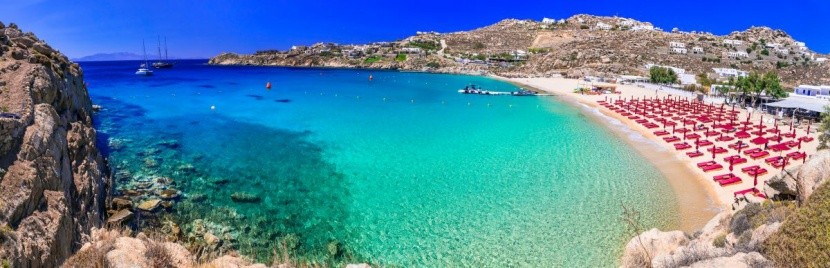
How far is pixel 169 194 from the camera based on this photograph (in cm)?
1812

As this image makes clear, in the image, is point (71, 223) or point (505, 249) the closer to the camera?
point (71, 223)

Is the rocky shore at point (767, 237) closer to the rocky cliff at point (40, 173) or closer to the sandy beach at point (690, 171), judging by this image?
the sandy beach at point (690, 171)

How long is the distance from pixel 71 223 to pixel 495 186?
50.8 feet

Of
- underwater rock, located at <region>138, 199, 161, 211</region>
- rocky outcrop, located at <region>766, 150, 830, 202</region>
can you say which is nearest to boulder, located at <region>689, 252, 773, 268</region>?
rocky outcrop, located at <region>766, 150, 830, 202</region>

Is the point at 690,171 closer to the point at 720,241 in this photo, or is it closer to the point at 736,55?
the point at 720,241

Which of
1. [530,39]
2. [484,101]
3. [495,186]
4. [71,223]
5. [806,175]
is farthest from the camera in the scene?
[530,39]

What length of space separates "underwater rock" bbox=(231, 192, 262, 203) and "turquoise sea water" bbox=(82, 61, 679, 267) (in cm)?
32

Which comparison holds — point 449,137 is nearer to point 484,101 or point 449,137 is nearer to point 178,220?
point 178,220

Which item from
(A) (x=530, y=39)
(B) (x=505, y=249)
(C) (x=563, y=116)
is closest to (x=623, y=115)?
(C) (x=563, y=116)

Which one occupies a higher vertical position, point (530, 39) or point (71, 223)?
point (530, 39)

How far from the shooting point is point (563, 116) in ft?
138

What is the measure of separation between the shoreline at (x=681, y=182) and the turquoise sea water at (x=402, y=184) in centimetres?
51

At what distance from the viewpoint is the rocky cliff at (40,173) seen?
29.8 ft

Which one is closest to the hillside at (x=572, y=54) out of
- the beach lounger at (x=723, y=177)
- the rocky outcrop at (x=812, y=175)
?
the beach lounger at (x=723, y=177)
